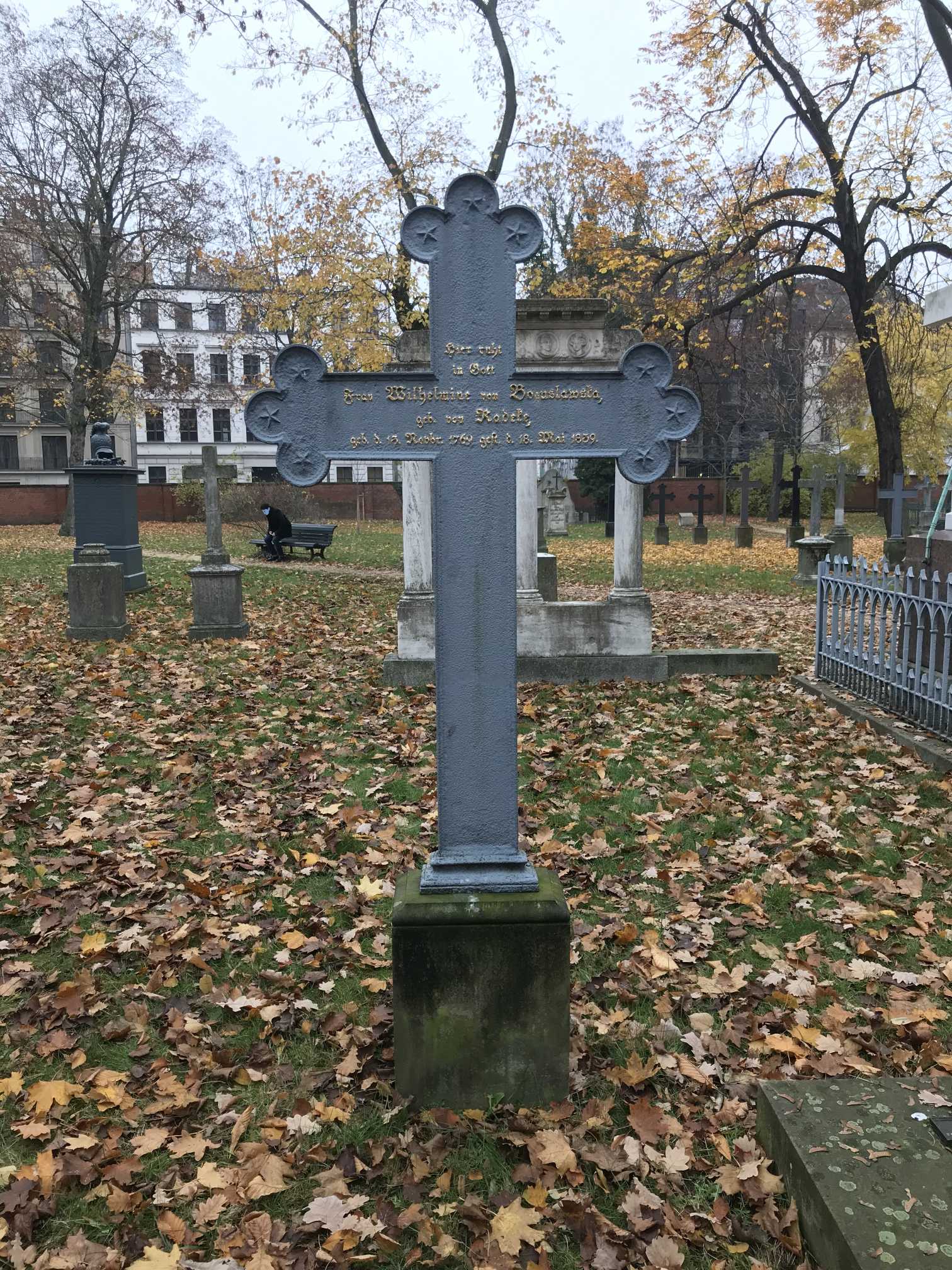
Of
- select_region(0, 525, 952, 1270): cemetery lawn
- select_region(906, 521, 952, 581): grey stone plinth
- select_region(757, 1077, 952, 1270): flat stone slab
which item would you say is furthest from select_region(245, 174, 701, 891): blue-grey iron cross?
select_region(906, 521, 952, 581): grey stone plinth

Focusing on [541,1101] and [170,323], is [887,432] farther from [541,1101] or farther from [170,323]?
[170,323]

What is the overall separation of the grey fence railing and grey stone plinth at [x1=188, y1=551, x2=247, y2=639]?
675 centimetres

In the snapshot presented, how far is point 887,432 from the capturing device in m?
18.2

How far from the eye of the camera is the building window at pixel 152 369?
3362 cm

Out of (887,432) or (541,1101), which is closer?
(541,1101)

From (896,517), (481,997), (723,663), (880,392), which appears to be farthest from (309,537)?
(481,997)

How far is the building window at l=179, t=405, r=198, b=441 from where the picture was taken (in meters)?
56.9

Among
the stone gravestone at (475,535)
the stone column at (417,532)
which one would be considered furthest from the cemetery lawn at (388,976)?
the stone column at (417,532)

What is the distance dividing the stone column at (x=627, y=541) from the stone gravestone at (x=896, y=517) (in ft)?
30.2

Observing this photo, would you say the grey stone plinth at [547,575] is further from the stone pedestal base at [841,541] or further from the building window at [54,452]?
the building window at [54,452]

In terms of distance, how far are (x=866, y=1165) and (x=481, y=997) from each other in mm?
1144

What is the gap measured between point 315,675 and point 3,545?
21.7 meters

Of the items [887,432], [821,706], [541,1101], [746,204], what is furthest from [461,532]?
[887,432]

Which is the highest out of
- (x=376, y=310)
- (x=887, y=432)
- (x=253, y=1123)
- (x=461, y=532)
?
(x=376, y=310)
